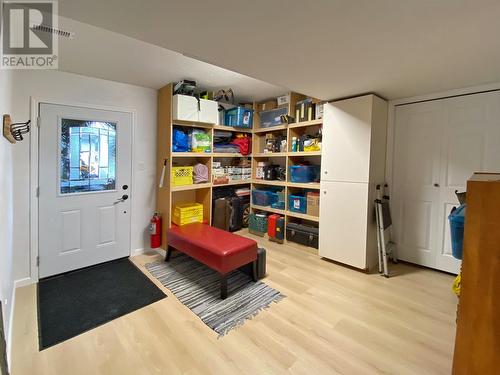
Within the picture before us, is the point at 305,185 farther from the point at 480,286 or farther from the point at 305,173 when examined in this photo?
the point at 480,286

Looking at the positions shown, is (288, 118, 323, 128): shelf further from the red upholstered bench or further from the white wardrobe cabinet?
the red upholstered bench

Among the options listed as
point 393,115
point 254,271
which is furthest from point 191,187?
point 393,115

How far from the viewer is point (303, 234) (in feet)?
12.2

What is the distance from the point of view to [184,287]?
104 inches

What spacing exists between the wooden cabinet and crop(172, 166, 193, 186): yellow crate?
3132mm

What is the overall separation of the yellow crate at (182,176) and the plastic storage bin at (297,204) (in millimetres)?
1621

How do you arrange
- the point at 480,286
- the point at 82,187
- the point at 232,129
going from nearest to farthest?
the point at 480,286 → the point at 82,187 → the point at 232,129

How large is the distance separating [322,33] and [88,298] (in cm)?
311

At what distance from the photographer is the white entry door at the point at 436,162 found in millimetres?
2604

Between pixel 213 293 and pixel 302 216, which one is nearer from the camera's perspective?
pixel 213 293

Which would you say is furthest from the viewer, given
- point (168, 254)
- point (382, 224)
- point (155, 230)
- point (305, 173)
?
point (305, 173)

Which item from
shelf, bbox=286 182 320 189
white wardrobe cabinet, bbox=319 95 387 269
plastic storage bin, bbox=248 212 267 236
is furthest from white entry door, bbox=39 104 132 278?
white wardrobe cabinet, bbox=319 95 387 269

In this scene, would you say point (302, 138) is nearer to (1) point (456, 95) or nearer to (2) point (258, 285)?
(1) point (456, 95)

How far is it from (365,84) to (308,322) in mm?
2445
